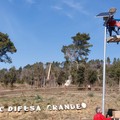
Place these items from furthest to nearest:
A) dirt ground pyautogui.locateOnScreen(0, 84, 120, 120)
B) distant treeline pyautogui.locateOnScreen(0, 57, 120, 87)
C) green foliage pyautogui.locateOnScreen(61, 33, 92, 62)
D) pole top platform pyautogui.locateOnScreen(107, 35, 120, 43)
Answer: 1. green foliage pyautogui.locateOnScreen(61, 33, 92, 62)
2. distant treeline pyautogui.locateOnScreen(0, 57, 120, 87)
3. dirt ground pyautogui.locateOnScreen(0, 84, 120, 120)
4. pole top platform pyautogui.locateOnScreen(107, 35, 120, 43)

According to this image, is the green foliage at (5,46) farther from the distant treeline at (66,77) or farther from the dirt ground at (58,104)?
the dirt ground at (58,104)

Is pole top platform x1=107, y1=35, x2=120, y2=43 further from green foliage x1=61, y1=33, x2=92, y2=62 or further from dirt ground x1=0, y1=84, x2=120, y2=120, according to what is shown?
green foliage x1=61, y1=33, x2=92, y2=62

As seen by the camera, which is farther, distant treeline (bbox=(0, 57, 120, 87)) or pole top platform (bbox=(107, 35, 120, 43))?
distant treeline (bbox=(0, 57, 120, 87))

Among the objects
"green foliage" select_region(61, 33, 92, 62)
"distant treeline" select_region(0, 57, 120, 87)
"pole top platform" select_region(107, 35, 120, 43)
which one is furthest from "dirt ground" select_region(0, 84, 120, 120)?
"green foliage" select_region(61, 33, 92, 62)

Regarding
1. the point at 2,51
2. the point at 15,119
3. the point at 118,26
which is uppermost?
the point at 2,51

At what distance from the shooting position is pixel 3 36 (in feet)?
154

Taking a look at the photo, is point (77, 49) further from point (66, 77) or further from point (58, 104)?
point (58, 104)

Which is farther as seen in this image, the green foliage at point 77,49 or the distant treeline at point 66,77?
the green foliage at point 77,49

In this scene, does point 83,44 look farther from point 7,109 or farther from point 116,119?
point 116,119

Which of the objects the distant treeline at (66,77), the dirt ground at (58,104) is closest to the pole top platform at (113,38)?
the dirt ground at (58,104)

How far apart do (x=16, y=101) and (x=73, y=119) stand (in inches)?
162

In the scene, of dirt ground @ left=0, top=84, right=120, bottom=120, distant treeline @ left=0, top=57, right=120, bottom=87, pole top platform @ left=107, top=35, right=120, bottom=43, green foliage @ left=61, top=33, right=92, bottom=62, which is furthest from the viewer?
green foliage @ left=61, top=33, right=92, bottom=62

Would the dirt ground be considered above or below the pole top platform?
below

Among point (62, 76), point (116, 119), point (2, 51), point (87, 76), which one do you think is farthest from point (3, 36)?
point (116, 119)
